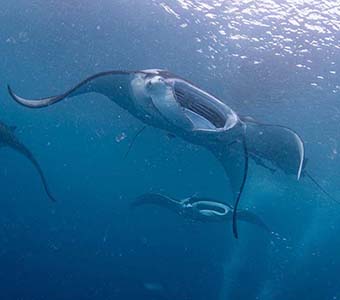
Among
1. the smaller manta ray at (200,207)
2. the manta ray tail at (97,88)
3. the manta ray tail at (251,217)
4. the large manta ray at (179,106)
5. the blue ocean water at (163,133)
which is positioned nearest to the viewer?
the large manta ray at (179,106)

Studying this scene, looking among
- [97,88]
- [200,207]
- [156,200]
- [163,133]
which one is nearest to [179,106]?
[97,88]

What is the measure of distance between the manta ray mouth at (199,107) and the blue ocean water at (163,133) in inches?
139

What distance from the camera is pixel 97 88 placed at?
6.39 metres

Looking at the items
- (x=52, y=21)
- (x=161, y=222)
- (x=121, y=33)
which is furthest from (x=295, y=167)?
(x=161, y=222)

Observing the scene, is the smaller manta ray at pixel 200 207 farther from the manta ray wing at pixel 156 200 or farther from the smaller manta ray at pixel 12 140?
the smaller manta ray at pixel 12 140

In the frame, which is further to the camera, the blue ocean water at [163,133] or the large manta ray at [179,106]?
the blue ocean water at [163,133]

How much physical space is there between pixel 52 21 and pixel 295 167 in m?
8.56

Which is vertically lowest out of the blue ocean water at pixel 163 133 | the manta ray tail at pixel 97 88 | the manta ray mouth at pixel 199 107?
the blue ocean water at pixel 163 133

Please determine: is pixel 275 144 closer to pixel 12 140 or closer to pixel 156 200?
pixel 12 140

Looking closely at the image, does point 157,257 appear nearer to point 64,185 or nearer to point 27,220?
point 27,220

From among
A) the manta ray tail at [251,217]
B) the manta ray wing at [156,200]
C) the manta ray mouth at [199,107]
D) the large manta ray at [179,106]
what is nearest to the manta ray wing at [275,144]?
the large manta ray at [179,106]

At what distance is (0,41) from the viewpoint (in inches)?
624

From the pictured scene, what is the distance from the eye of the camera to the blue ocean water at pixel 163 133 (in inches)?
349

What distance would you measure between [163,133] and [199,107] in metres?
13.4
